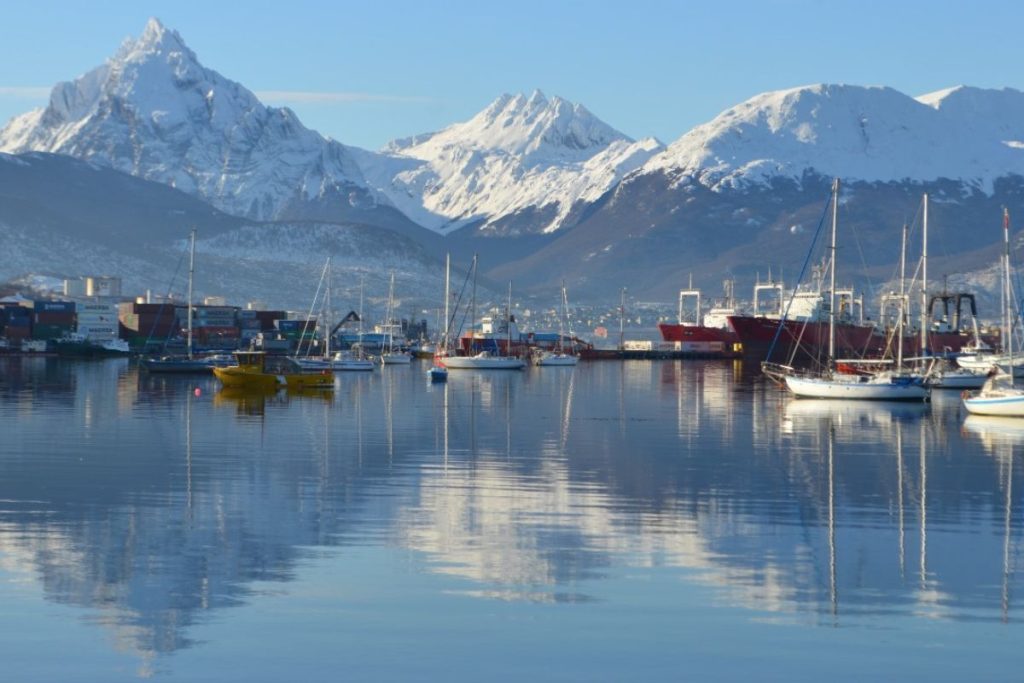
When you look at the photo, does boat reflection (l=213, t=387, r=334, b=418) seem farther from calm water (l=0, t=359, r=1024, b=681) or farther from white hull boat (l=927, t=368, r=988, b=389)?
white hull boat (l=927, t=368, r=988, b=389)

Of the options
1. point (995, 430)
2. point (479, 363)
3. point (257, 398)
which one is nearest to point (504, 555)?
point (995, 430)

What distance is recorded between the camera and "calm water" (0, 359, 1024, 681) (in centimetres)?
2595

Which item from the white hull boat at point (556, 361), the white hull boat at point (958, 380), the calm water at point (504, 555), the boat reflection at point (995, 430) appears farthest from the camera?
the white hull boat at point (556, 361)

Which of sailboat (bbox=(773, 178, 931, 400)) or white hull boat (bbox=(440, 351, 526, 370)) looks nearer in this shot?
sailboat (bbox=(773, 178, 931, 400))

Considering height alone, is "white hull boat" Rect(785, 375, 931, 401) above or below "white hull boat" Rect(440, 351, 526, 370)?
below

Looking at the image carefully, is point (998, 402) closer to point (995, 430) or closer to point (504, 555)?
point (995, 430)

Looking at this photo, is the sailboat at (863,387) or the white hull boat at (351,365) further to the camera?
the white hull boat at (351,365)

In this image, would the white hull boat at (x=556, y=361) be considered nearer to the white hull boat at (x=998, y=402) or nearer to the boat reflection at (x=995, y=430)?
the white hull boat at (x=998, y=402)

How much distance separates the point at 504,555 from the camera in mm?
34156

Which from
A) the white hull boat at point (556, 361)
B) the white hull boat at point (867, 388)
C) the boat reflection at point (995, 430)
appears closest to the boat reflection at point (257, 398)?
the white hull boat at point (867, 388)

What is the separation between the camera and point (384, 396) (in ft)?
324

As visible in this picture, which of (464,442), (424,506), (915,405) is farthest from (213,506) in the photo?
(915,405)

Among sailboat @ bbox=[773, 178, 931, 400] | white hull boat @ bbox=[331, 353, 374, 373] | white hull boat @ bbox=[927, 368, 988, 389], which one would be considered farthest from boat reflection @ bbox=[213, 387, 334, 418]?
white hull boat @ bbox=[331, 353, 374, 373]

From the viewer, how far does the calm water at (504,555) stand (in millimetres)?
25953
